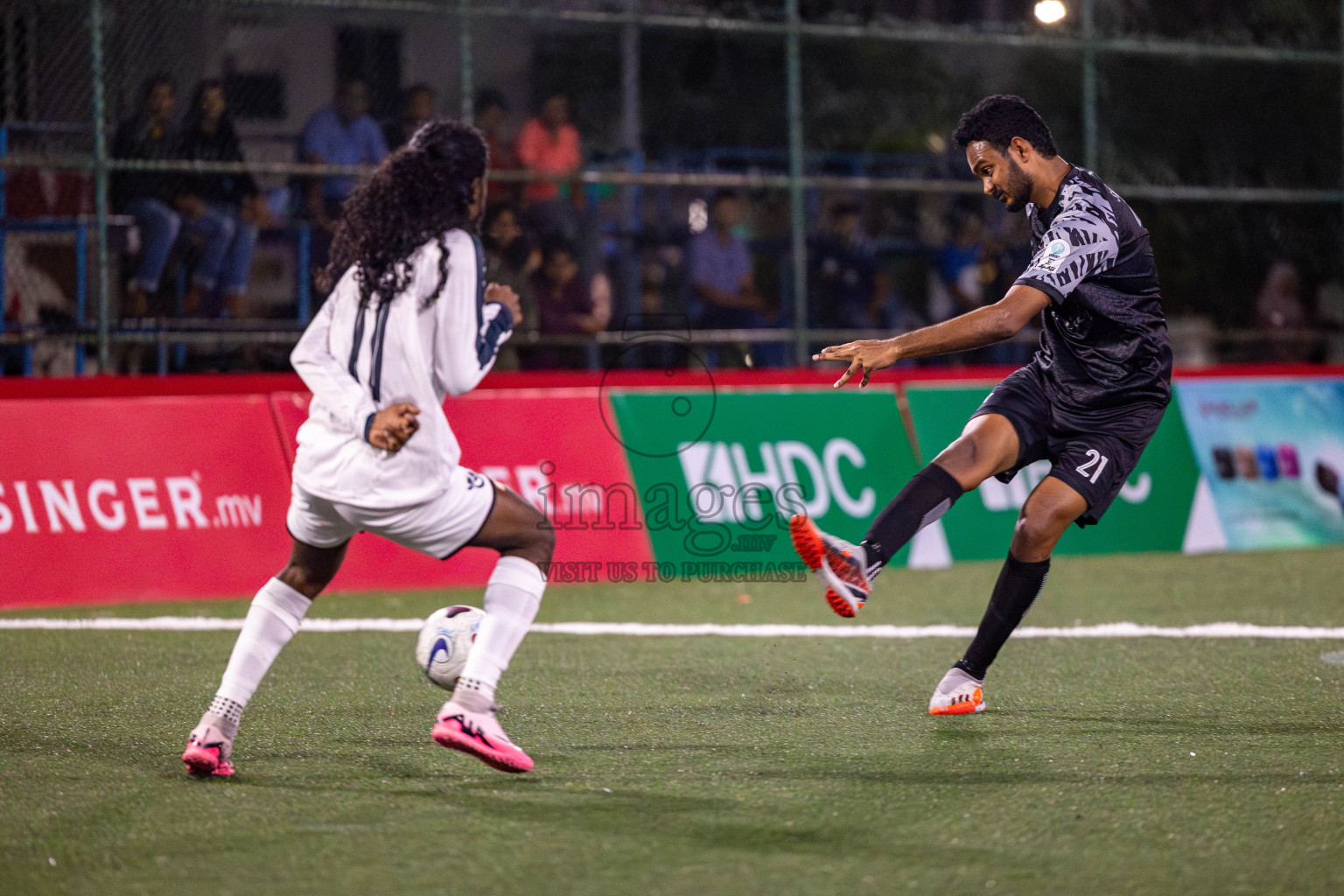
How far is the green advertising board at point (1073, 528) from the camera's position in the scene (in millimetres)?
10133

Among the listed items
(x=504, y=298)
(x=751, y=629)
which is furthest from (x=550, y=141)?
(x=504, y=298)

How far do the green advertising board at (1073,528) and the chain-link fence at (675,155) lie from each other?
1.89 m

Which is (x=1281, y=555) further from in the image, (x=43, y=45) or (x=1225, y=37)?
(x=43, y=45)

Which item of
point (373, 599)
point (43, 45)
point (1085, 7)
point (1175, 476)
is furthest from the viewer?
point (1085, 7)

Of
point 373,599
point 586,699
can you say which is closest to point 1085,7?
point 373,599

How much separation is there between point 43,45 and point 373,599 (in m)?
4.39

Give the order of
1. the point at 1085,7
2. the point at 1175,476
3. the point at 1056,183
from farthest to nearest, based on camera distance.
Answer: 1. the point at 1085,7
2. the point at 1175,476
3. the point at 1056,183

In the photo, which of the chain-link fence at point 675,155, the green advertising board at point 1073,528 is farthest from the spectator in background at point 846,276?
the green advertising board at point 1073,528

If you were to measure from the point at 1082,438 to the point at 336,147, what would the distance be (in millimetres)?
7052

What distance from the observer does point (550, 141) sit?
12172mm

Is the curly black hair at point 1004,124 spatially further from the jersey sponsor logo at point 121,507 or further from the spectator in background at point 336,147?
the spectator in background at point 336,147

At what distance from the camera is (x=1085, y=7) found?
1298 centimetres

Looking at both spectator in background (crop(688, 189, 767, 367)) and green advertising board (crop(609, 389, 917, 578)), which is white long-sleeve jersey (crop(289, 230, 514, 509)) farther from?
spectator in background (crop(688, 189, 767, 367))

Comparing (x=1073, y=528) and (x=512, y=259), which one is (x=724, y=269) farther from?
(x=1073, y=528)
